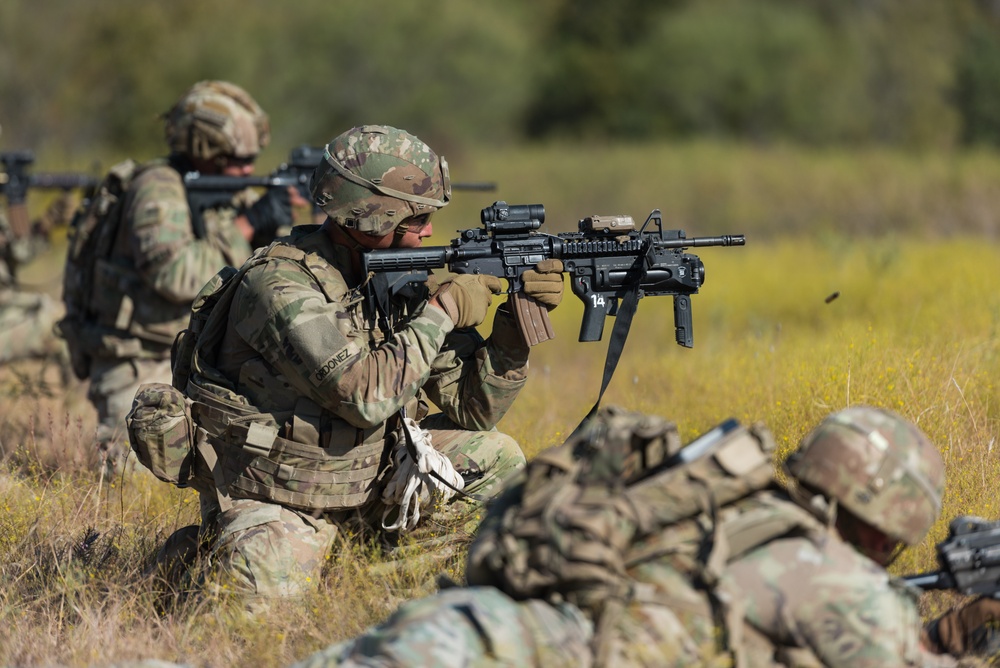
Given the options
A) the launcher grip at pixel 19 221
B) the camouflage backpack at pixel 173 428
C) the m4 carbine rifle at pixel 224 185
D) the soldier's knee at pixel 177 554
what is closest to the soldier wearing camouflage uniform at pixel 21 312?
the launcher grip at pixel 19 221

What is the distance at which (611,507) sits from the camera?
3.28 metres

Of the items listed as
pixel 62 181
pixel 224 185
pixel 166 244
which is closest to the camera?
pixel 166 244

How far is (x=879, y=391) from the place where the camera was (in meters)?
5.82

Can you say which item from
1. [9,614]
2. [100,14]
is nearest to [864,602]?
[9,614]

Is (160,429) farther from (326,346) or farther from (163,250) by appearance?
(163,250)

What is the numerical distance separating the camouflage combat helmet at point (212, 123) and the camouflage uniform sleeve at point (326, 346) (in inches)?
128

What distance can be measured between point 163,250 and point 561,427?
8.30ft

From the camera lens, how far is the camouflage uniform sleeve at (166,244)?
7.20 m

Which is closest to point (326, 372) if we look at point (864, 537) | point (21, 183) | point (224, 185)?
point (864, 537)

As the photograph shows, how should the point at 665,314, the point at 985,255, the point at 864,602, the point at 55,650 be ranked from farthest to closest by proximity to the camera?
the point at 665,314
the point at 985,255
the point at 55,650
the point at 864,602

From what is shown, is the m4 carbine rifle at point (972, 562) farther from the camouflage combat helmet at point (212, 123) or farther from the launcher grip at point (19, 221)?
the launcher grip at point (19, 221)

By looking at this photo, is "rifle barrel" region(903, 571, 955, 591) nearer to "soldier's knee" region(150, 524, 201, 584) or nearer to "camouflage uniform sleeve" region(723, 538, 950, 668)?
"camouflage uniform sleeve" region(723, 538, 950, 668)

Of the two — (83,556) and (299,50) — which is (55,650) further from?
(299,50)

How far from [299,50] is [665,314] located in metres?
20.0
